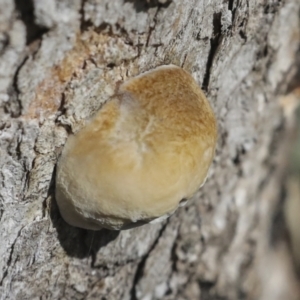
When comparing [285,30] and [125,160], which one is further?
[285,30]

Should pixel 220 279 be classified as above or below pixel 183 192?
below

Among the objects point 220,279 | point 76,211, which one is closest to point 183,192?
point 76,211

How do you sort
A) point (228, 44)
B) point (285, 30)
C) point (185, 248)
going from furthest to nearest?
point (185, 248), point (285, 30), point (228, 44)

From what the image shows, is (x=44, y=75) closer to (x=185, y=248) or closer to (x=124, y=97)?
(x=124, y=97)
